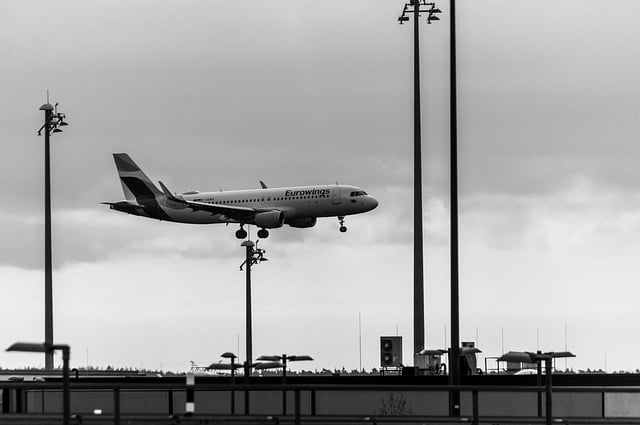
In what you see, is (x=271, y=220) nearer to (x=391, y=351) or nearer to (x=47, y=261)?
(x=391, y=351)

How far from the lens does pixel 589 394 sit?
35.1 metres

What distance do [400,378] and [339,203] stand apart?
35.7 metres

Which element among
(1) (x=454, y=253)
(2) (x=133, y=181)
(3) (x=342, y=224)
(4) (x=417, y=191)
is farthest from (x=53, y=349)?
(2) (x=133, y=181)

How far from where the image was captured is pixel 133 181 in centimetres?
12019

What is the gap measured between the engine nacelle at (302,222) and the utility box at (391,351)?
80.1 feet

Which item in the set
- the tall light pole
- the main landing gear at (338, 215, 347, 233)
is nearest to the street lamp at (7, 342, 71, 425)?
the tall light pole

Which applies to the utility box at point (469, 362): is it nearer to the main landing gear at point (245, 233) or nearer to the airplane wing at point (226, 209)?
the main landing gear at point (245, 233)

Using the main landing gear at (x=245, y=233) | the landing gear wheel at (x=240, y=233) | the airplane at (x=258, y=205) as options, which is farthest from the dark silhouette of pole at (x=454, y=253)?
the landing gear wheel at (x=240, y=233)

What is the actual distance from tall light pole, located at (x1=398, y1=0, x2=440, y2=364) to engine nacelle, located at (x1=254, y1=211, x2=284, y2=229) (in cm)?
2918

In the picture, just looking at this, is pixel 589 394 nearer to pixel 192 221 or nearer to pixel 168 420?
pixel 168 420

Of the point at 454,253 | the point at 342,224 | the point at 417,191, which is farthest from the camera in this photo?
the point at 342,224

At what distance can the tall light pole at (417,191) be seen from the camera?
65.9 metres

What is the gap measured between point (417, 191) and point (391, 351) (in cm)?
1056

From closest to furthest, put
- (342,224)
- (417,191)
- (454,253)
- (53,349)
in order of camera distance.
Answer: (53,349) < (454,253) < (417,191) < (342,224)
